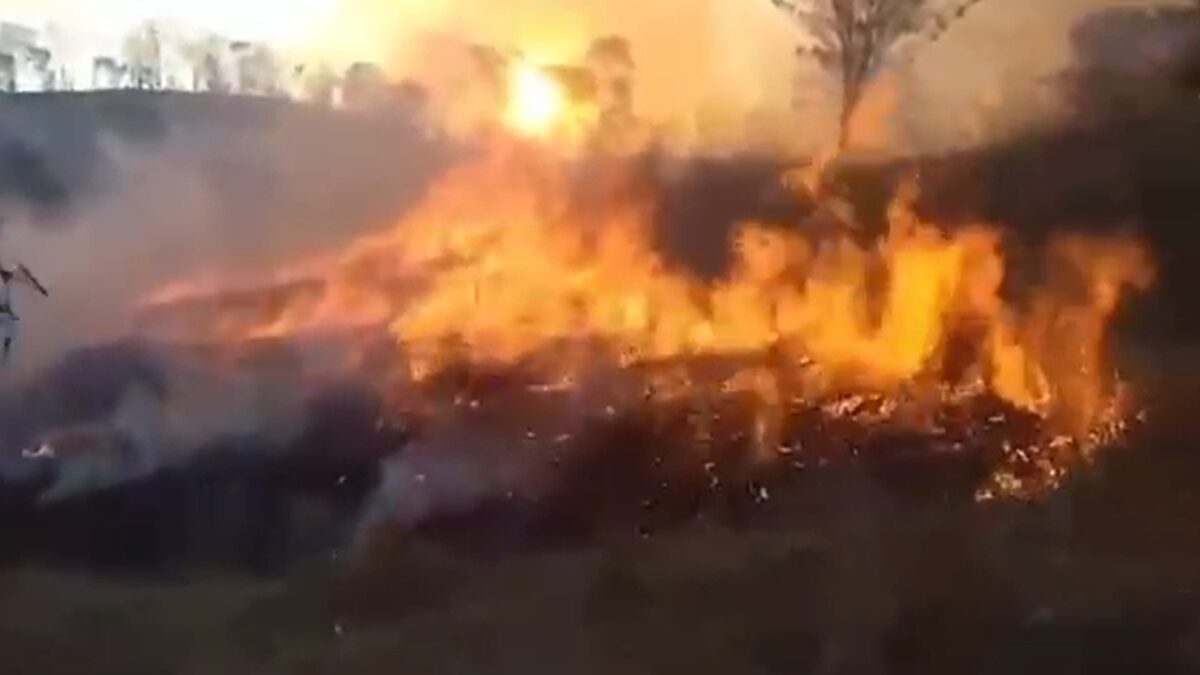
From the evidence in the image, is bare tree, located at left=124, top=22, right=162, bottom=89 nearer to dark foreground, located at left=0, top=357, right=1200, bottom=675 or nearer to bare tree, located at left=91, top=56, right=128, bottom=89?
bare tree, located at left=91, top=56, right=128, bottom=89

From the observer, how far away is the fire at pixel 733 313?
1.54m

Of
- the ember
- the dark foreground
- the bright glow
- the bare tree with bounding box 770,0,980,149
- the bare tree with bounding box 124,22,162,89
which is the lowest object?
the dark foreground

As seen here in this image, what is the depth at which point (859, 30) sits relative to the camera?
155 centimetres

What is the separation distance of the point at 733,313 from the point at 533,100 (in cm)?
28

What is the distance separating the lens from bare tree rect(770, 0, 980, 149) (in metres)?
1.55

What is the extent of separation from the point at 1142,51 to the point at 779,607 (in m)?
0.63

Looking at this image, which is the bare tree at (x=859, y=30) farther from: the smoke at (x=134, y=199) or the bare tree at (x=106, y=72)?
the bare tree at (x=106, y=72)

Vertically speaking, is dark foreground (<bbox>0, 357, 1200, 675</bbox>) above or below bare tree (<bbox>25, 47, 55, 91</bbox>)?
below

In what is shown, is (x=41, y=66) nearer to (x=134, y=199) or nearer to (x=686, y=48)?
(x=134, y=199)

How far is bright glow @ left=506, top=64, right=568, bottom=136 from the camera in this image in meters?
1.56

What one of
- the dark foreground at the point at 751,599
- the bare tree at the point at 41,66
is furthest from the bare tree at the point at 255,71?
the dark foreground at the point at 751,599

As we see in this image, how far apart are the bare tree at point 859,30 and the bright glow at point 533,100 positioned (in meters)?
0.23

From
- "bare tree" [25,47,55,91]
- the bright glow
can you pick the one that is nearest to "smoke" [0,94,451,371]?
"bare tree" [25,47,55,91]

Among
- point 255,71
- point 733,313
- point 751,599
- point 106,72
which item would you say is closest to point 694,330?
point 733,313
